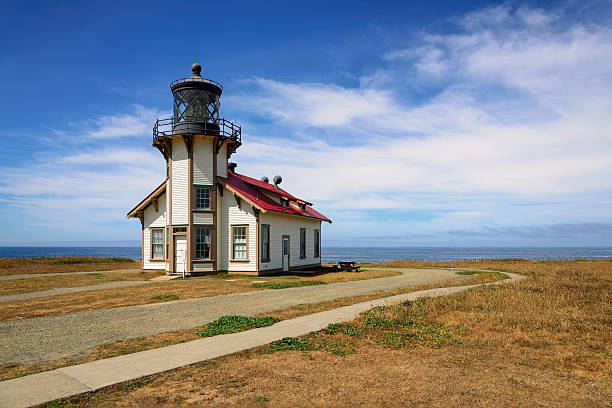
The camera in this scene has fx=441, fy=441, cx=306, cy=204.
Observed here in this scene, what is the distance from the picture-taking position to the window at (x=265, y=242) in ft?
82.6

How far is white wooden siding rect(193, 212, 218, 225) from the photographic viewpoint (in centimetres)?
2453

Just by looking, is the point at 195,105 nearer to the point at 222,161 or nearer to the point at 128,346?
the point at 222,161

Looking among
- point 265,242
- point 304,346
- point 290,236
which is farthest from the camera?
point 290,236

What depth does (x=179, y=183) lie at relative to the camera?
24938mm

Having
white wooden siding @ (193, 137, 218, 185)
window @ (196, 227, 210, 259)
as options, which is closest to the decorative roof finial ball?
white wooden siding @ (193, 137, 218, 185)

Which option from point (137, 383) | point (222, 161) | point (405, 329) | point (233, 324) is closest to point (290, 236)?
point (222, 161)

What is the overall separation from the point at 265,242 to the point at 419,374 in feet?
64.6

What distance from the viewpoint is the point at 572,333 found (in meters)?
8.73

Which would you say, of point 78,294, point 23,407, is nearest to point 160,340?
point 23,407

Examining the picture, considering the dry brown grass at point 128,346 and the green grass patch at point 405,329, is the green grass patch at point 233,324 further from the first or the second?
the green grass patch at point 405,329

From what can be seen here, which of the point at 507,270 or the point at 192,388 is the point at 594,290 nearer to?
the point at 507,270

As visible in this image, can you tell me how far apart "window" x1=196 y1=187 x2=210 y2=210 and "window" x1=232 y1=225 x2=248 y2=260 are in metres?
2.05

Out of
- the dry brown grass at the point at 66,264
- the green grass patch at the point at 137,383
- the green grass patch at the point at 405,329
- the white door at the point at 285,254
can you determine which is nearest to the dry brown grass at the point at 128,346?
the green grass patch at the point at 137,383

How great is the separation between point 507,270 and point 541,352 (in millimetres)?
23091
